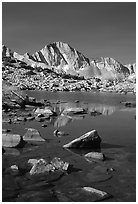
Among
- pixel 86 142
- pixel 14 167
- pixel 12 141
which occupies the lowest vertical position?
pixel 14 167

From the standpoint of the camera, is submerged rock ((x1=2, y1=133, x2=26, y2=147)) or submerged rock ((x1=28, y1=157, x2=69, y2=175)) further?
submerged rock ((x1=2, y1=133, x2=26, y2=147))

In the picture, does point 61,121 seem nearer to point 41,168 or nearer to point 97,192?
point 41,168

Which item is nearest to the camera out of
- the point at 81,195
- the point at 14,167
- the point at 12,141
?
the point at 81,195

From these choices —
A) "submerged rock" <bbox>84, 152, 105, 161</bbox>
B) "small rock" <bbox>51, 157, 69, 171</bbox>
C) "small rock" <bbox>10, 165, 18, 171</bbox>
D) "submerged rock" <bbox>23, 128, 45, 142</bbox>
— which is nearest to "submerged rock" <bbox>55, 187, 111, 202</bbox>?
"small rock" <bbox>51, 157, 69, 171</bbox>

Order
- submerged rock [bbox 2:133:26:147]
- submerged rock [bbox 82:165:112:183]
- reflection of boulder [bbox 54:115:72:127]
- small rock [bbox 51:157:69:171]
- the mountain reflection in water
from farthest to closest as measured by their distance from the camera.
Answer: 1. the mountain reflection in water
2. reflection of boulder [bbox 54:115:72:127]
3. submerged rock [bbox 2:133:26:147]
4. small rock [bbox 51:157:69:171]
5. submerged rock [bbox 82:165:112:183]

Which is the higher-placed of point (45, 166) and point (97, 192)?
point (45, 166)

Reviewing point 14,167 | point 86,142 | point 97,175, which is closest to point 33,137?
point 86,142

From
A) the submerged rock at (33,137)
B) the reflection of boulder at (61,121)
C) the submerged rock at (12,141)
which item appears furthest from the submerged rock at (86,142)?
the reflection of boulder at (61,121)

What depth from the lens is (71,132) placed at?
24500 mm

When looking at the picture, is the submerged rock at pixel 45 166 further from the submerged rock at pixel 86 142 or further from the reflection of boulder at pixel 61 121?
the reflection of boulder at pixel 61 121

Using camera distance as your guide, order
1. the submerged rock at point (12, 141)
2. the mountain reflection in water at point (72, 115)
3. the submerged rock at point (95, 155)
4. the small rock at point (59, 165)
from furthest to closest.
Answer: the mountain reflection in water at point (72, 115), the submerged rock at point (12, 141), the submerged rock at point (95, 155), the small rock at point (59, 165)

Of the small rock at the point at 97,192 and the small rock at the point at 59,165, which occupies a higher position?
the small rock at the point at 59,165

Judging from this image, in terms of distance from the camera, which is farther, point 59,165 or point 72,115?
point 72,115

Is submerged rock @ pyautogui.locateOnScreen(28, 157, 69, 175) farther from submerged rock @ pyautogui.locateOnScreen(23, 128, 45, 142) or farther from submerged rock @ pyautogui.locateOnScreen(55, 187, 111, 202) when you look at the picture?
submerged rock @ pyautogui.locateOnScreen(23, 128, 45, 142)
